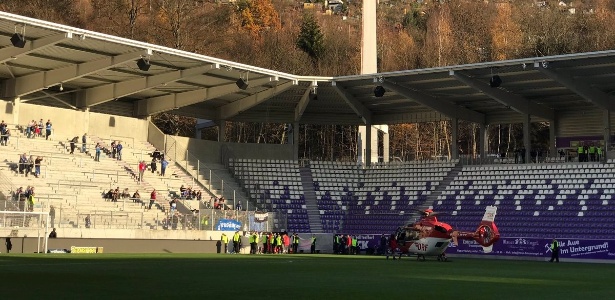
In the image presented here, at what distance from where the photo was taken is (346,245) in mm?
50188

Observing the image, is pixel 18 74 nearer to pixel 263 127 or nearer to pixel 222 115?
pixel 222 115

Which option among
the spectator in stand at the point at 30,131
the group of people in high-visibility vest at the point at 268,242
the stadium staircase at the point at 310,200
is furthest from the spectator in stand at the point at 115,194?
the stadium staircase at the point at 310,200

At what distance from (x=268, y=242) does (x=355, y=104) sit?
46.1 ft

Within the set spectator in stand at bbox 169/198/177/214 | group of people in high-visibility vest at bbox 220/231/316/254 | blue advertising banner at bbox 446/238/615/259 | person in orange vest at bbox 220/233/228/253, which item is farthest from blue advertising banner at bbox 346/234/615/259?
spectator in stand at bbox 169/198/177/214

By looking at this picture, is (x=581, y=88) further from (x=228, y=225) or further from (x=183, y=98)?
(x=183, y=98)

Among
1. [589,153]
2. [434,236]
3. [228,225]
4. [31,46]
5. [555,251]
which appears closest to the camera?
[434,236]

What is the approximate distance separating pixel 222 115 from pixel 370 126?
1026cm

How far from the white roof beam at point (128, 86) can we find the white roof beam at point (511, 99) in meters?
14.4

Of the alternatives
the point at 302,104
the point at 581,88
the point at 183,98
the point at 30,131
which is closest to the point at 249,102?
the point at 302,104

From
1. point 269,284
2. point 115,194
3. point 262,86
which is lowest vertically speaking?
point 269,284

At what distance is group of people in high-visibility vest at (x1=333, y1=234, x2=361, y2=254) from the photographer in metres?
50.0

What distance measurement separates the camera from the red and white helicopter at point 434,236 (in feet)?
126

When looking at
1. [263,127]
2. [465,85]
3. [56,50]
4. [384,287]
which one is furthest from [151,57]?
[263,127]

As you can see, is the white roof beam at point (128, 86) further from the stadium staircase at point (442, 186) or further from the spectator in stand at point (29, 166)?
the stadium staircase at point (442, 186)
